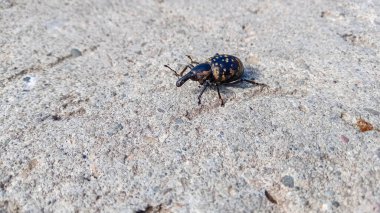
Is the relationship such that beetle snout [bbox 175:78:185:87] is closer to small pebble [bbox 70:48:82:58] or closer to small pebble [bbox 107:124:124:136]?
small pebble [bbox 107:124:124:136]

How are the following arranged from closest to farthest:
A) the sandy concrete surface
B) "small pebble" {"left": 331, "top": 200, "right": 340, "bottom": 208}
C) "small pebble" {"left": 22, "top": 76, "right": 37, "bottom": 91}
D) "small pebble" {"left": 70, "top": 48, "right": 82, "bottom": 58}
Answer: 1. "small pebble" {"left": 331, "top": 200, "right": 340, "bottom": 208}
2. the sandy concrete surface
3. "small pebble" {"left": 22, "top": 76, "right": 37, "bottom": 91}
4. "small pebble" {"left": 70, "top": 48, "right": 82, "bottom": 58}

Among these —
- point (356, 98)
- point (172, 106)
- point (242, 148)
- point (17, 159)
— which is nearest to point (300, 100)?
point (356, 98)

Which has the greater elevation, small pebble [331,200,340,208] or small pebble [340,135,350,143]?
small pebble [340,135,350,143]

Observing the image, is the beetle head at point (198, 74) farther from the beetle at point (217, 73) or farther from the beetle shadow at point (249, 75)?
the beetle shadow at point (249, 75)

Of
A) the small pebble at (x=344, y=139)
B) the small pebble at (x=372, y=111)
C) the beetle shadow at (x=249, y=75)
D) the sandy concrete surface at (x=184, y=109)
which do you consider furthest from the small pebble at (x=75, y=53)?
the small pebble at (x=372, y=111)

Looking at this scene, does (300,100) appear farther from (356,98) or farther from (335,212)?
(335,212)

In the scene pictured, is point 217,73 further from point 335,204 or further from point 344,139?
point 335,204

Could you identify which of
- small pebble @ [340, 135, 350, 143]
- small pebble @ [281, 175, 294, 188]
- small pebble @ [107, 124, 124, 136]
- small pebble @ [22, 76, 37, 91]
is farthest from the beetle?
small pebble @ [22, 76, 37, 91]
